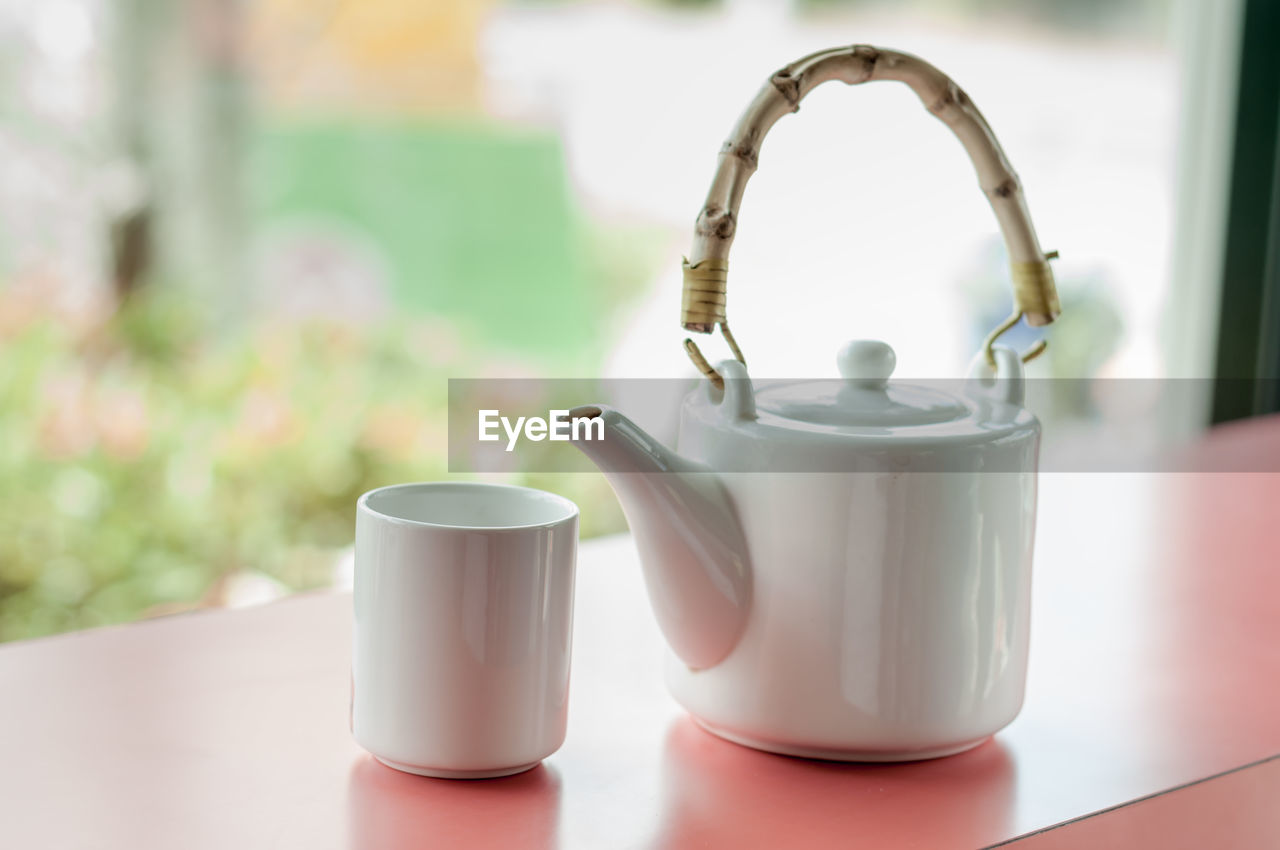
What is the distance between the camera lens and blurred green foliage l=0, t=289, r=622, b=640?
6.68 ft

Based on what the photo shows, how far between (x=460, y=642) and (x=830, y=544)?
17cm

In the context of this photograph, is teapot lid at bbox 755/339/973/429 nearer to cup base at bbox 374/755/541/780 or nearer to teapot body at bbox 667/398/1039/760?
teapot body at bbox 667/398/1039/760

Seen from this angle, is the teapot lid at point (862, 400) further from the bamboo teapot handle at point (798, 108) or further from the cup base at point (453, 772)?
the cup base at point (453, 772)

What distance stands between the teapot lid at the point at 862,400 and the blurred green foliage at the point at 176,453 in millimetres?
1702

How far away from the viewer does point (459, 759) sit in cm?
51

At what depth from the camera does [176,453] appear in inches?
85.0

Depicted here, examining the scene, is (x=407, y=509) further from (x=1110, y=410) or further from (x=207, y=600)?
(x=1110, y=410)

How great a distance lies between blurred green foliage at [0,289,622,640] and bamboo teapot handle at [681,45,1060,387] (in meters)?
1.71

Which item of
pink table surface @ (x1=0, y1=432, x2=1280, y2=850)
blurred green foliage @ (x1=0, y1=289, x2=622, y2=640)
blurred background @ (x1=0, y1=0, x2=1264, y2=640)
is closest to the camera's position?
pink table surface @ (x1=0, y1=432, x2=1280, y2=850)

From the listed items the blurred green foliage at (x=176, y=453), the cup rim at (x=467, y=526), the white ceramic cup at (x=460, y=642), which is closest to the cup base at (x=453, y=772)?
the white ceramic cup at (x=460, y=642)

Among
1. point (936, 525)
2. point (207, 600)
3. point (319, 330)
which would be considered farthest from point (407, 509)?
point (319, 330)

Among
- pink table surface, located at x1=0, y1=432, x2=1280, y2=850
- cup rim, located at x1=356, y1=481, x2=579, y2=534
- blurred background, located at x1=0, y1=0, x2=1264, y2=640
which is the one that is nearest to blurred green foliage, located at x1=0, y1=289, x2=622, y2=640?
blurred background, located at x1=0, y1=0, x2=1264, y2=640

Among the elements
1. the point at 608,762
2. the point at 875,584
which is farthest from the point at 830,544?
the point at 608,762

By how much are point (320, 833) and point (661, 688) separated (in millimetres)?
Result: 232
